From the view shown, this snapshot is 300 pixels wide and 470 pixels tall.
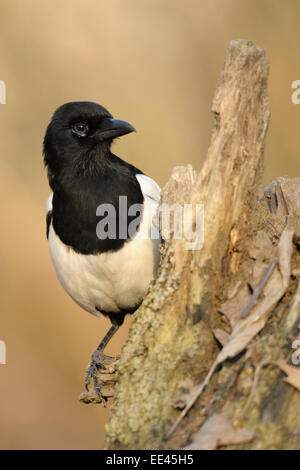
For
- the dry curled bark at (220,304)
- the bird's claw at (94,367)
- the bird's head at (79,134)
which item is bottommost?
the bird's claw at (94,367)

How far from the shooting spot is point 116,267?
3189mm

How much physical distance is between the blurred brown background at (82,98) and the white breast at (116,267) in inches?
93.7

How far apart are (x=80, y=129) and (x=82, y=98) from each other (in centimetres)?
251

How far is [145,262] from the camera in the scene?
3215 millimetres

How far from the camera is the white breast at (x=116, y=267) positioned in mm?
3168

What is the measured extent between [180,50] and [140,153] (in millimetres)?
1171

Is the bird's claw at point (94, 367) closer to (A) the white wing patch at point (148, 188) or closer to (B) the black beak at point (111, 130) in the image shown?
(A) the white wing patch at point (148, 188)

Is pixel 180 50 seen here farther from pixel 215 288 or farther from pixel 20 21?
pixel 215 288

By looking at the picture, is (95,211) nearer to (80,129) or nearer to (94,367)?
(80,129)

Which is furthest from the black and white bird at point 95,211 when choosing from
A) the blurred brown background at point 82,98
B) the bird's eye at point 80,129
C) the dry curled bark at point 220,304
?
the blurred brown background at point 82,98

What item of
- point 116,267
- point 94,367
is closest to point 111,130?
point 116,267

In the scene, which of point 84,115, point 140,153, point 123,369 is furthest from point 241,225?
point 140,153

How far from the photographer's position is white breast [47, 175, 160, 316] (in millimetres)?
3168

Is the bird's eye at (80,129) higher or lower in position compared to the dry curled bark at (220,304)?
higher
